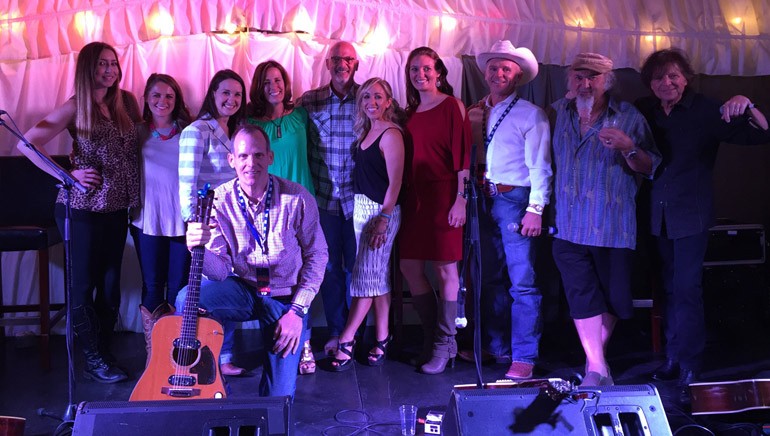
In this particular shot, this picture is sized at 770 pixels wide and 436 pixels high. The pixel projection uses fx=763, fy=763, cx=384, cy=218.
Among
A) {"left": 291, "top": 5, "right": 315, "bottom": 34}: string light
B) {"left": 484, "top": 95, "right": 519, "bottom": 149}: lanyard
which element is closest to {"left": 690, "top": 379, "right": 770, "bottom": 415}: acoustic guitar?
{"left": 484, "top": 95, "right": 519, "bottom": 149}: lanyard

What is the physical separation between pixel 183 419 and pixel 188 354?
0.60 meters

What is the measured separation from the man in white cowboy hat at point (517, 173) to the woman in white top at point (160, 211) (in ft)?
5.57

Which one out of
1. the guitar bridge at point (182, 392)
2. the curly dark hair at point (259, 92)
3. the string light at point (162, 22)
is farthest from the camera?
the string light at point (162, 22)

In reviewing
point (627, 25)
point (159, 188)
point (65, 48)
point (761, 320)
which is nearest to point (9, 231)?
point (159, 188)

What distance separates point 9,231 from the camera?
4176mm

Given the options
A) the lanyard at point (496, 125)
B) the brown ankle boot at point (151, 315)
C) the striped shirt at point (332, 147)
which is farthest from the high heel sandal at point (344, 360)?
the lanyard at point (496, 125)

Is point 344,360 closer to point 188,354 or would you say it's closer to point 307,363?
point 307,363

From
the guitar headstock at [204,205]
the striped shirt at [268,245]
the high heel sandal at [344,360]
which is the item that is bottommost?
the high heel sandal at [344,360]

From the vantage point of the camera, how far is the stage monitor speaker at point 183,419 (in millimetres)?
2410

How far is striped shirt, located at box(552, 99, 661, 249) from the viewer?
12.3 feet

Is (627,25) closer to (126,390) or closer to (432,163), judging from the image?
(432,163)

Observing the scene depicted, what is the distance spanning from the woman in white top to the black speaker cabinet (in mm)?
2181

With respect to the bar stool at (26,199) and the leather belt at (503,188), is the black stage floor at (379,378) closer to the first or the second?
the bar stool at (26,199)

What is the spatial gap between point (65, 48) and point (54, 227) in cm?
122
